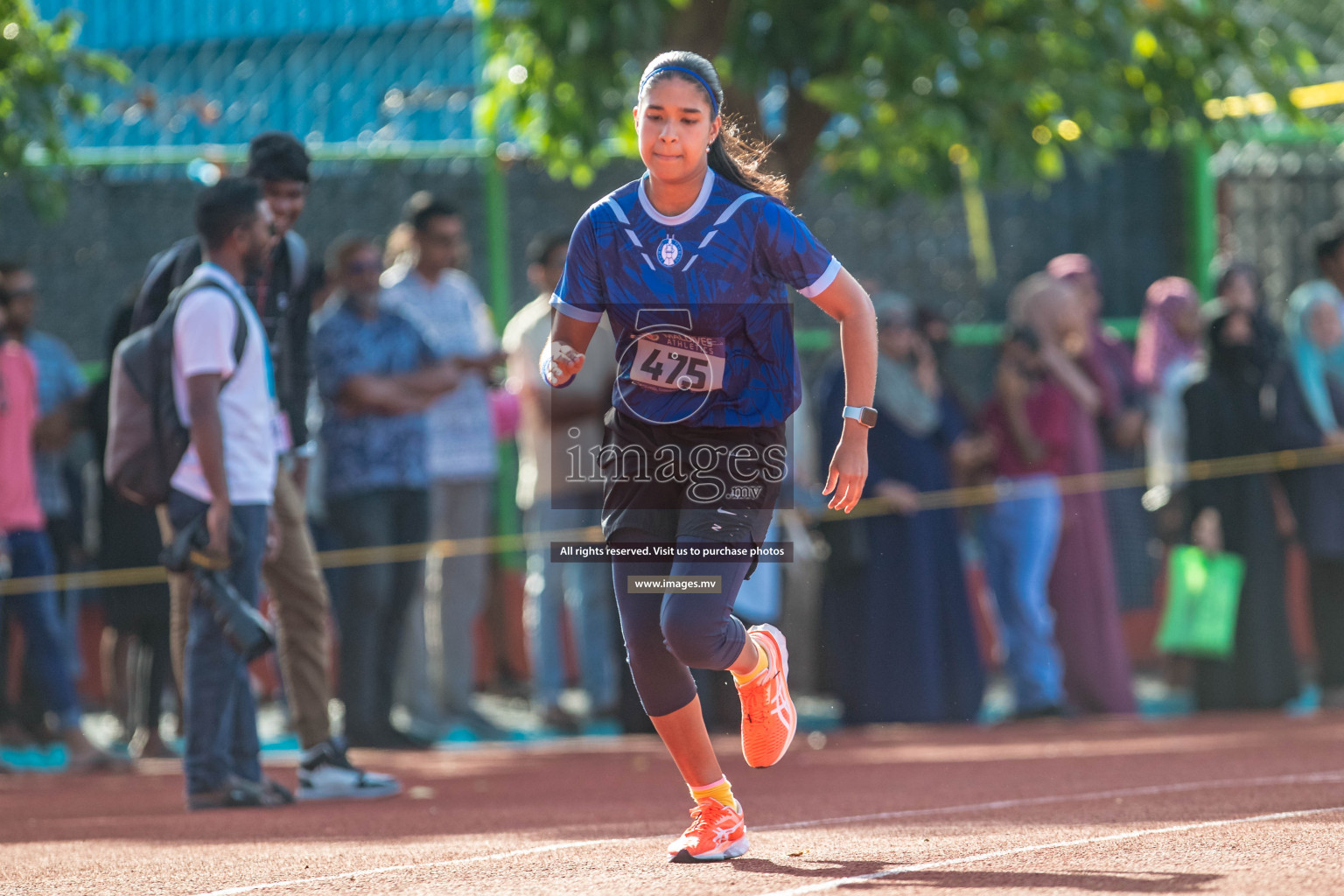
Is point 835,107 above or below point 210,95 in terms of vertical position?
below

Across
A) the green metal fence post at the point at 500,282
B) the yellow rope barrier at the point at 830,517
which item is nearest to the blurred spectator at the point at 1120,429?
the yellow rope barrier at the point at 830,517

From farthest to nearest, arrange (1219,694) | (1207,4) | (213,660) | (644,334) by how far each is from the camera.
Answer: (1219,694) < (1207,4) < (213,660) < (644,334)

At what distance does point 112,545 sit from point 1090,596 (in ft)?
16.5

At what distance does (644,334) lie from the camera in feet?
15.1

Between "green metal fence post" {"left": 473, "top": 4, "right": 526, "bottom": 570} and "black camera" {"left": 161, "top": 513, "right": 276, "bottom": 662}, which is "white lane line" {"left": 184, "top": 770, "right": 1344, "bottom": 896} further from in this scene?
"green metal fence post" {"left": 473, "top": 4, "right": 526, "bottom": 570}

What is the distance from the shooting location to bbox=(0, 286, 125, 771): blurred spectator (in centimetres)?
819

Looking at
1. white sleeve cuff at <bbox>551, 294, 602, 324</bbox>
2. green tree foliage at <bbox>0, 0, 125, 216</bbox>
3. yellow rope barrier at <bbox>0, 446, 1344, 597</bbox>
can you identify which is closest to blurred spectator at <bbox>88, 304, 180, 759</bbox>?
yellow rope barrier at <bbox>0, 446, 1344, 597</bbox>

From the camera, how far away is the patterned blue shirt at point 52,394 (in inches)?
351

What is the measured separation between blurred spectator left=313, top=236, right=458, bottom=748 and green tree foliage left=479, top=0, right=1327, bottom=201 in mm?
1461

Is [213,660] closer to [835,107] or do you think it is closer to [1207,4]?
[835,107]

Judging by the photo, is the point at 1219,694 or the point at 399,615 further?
the point at 1219,694

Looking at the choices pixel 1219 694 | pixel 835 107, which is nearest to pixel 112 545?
pixel 835 107

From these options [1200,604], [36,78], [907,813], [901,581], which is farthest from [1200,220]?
[907,813]

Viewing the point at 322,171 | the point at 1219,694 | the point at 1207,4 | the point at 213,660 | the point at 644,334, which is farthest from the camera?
the point at 322,171
